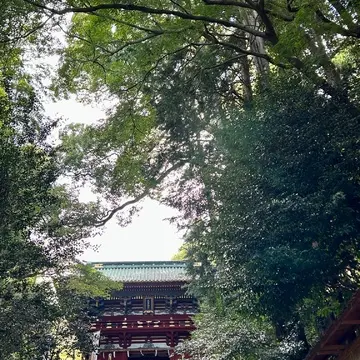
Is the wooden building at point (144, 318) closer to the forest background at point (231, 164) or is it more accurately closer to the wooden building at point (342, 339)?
the forest background at point (231, 164)

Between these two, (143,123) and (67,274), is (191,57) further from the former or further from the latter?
(67,274)

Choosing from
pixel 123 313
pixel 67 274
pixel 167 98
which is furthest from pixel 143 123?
pixel 123 313

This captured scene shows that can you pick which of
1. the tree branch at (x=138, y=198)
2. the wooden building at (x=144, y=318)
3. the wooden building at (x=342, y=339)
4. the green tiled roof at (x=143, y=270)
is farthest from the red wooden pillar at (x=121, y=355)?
the wooden building at (x=342, y=339)

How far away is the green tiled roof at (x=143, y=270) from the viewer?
1700 centimetres

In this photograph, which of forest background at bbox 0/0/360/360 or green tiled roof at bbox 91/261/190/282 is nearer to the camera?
forest background at bbox 0/0/360/360

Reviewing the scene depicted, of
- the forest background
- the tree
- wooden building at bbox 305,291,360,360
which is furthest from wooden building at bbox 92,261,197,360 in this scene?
wooden building at bbox 305,291,360,360

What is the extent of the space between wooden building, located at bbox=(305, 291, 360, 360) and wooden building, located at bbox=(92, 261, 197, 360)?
9.67m

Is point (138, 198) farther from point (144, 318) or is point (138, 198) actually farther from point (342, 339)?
point (342, 339)

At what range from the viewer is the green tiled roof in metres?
17.0

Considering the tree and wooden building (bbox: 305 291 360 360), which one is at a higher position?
the tree

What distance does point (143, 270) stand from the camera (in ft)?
60.1

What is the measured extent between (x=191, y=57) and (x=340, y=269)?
19.5 ft

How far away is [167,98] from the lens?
9.28 metres

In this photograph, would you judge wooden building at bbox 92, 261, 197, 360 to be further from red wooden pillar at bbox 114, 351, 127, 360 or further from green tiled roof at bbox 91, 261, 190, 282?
green tiled roof at bbox 91, 261, 190, 282
